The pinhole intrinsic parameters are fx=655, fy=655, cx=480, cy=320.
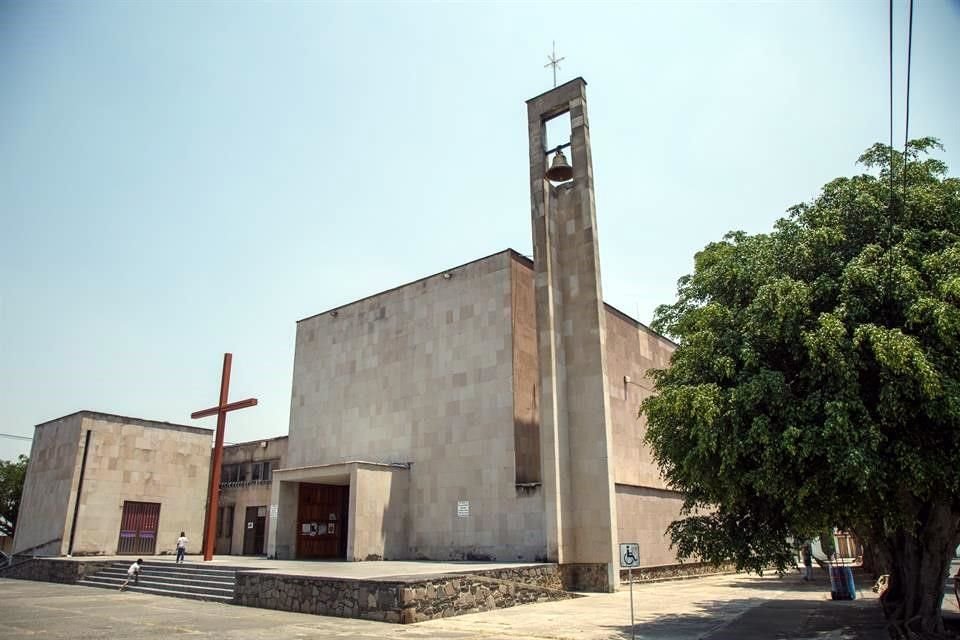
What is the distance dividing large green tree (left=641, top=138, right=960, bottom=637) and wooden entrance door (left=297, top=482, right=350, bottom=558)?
58.7ft

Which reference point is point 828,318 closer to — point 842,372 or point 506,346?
point 842,372

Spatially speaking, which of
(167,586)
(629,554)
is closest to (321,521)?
(167,586)

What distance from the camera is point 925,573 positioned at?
1284cm

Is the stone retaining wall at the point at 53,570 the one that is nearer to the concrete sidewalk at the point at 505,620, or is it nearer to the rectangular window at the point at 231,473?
the concrete sidewalk at the point at 505,620

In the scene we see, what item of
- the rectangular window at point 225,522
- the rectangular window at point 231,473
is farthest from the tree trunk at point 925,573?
the rectangular window at point 231,473

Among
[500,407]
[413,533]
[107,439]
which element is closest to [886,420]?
[500,407]

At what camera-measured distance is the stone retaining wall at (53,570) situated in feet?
82.4

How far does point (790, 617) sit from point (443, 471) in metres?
13.1

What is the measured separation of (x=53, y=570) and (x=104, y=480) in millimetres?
5561

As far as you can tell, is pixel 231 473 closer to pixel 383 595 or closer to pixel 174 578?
pixel 174 578

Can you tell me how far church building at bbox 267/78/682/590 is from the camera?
22297mm

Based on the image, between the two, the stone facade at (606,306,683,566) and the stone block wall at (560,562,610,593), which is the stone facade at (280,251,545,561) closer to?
the stone block wall at (560,562,610,593)

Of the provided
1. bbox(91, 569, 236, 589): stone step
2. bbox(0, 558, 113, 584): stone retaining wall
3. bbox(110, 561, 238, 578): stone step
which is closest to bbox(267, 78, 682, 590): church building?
bbox(110, 561, 238, 578): stone step

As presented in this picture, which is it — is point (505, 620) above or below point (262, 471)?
below
